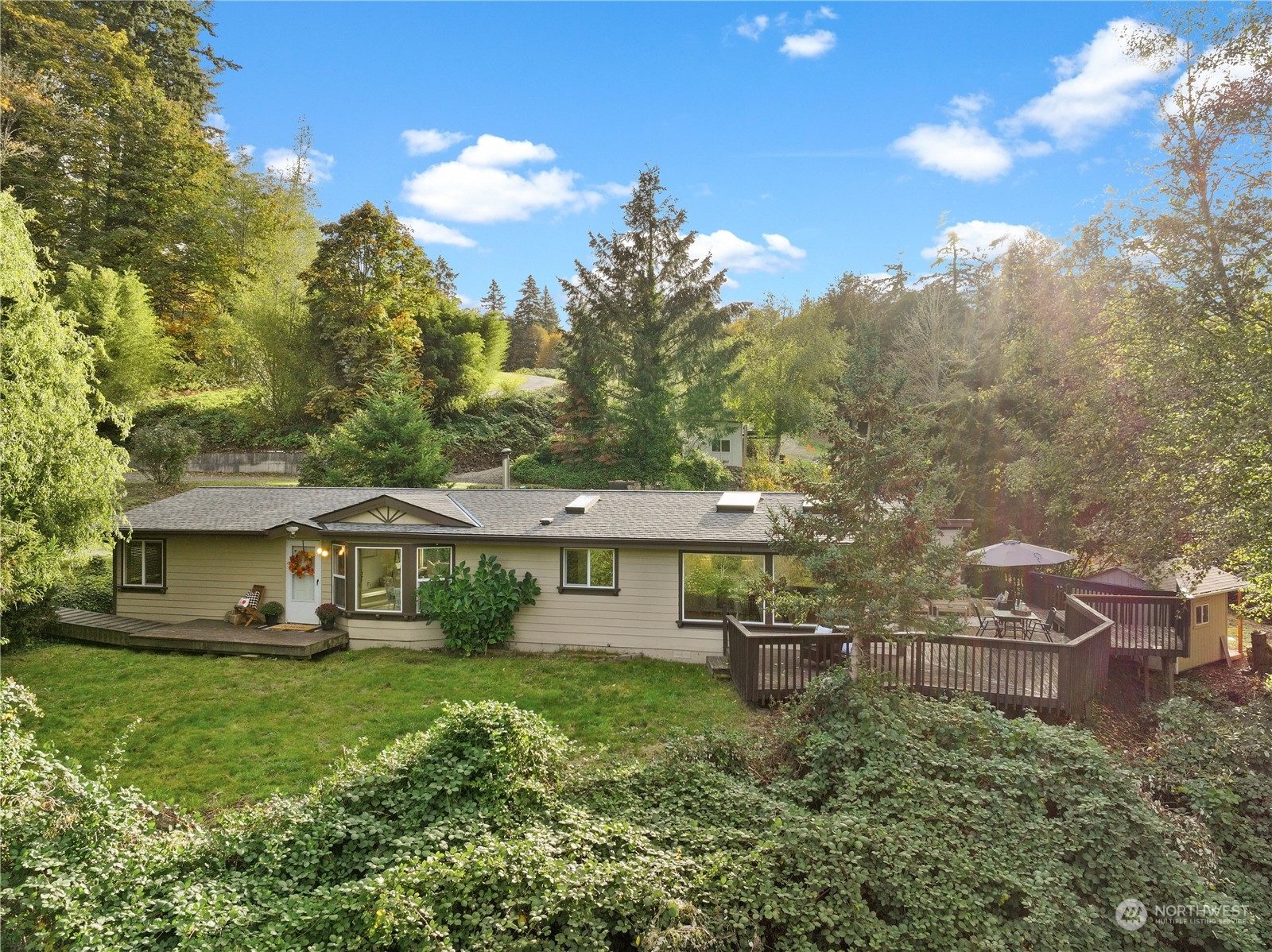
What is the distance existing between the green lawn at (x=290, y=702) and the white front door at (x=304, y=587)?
5.02ft

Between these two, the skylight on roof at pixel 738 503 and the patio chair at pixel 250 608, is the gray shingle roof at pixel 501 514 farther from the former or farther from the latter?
the patio chair at pixel 250 608

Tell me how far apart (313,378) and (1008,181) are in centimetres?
2511

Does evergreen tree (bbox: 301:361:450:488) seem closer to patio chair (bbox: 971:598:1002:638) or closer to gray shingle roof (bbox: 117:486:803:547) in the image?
gray shingle roof (bbox: 117:486:803:547)

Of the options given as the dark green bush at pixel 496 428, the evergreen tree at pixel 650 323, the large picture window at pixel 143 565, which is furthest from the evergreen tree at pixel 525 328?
the large picture window at pixel 143 565

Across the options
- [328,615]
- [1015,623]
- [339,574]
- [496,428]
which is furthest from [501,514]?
[496,428]

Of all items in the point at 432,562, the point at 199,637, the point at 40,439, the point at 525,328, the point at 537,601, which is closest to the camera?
the point at 40,439

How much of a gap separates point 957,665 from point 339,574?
1166 cm

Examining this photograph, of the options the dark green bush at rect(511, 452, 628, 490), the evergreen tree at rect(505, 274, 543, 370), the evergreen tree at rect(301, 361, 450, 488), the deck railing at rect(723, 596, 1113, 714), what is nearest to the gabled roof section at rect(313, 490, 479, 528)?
the deck railing at rect(723, 596, 1113, 714)

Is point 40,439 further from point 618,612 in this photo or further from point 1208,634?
point 1208,634

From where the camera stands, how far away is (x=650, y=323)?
2495 centimetres

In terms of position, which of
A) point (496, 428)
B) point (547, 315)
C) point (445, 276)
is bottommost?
point (496, 428)

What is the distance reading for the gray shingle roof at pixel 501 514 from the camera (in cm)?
1175

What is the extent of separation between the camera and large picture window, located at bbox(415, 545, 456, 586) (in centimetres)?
1242

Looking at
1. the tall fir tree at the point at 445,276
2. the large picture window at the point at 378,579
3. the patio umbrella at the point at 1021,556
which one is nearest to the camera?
the patio umbrella at the point at 1021,556
